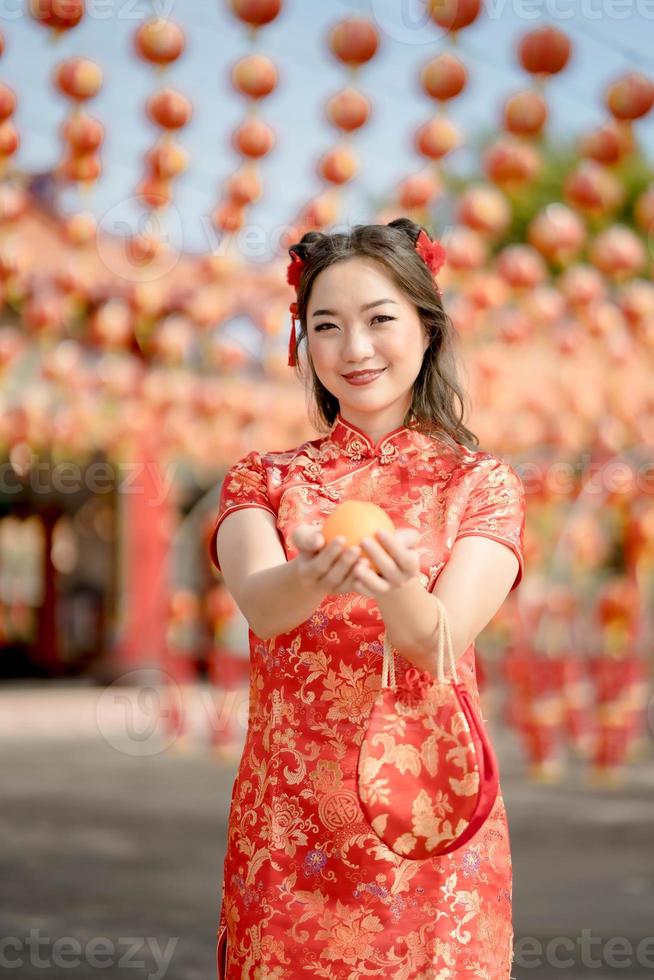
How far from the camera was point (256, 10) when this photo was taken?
3.11m

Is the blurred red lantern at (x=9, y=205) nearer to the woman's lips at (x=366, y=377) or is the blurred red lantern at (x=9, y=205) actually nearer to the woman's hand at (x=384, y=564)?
the woman's lips at (x=366, y=377)

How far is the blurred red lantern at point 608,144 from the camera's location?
3.55 metres

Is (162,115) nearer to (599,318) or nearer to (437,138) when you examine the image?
(437,138)

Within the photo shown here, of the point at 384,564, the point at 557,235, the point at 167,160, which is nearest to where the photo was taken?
the point at 384,564

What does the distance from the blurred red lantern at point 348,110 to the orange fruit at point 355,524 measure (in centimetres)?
225

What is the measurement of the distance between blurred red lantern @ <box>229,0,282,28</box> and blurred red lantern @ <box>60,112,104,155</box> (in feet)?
2.01

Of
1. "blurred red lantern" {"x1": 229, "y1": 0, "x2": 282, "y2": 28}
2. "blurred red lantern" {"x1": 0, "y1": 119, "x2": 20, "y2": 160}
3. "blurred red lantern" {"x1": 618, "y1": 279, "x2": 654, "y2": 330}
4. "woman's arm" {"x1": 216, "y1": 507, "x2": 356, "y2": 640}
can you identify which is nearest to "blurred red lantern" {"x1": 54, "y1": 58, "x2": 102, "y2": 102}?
"blurred red lantern" {"x1": 0, "y1": 119, "x2": 20, "y2": 160}

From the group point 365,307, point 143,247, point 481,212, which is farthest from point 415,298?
point 481,212

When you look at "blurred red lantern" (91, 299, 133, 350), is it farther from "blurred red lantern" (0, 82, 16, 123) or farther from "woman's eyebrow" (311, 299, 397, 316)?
"woman's eyebrow" (311, 299, 397, 316)

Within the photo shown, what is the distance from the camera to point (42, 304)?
241 inches

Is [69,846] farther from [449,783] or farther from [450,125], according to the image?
[449,783]

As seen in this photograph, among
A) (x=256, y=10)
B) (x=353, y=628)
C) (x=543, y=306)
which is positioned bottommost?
(x=353, y=628)

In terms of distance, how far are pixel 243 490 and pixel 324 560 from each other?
1.19 ft

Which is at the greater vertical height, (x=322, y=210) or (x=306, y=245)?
(x=322, y=210)
